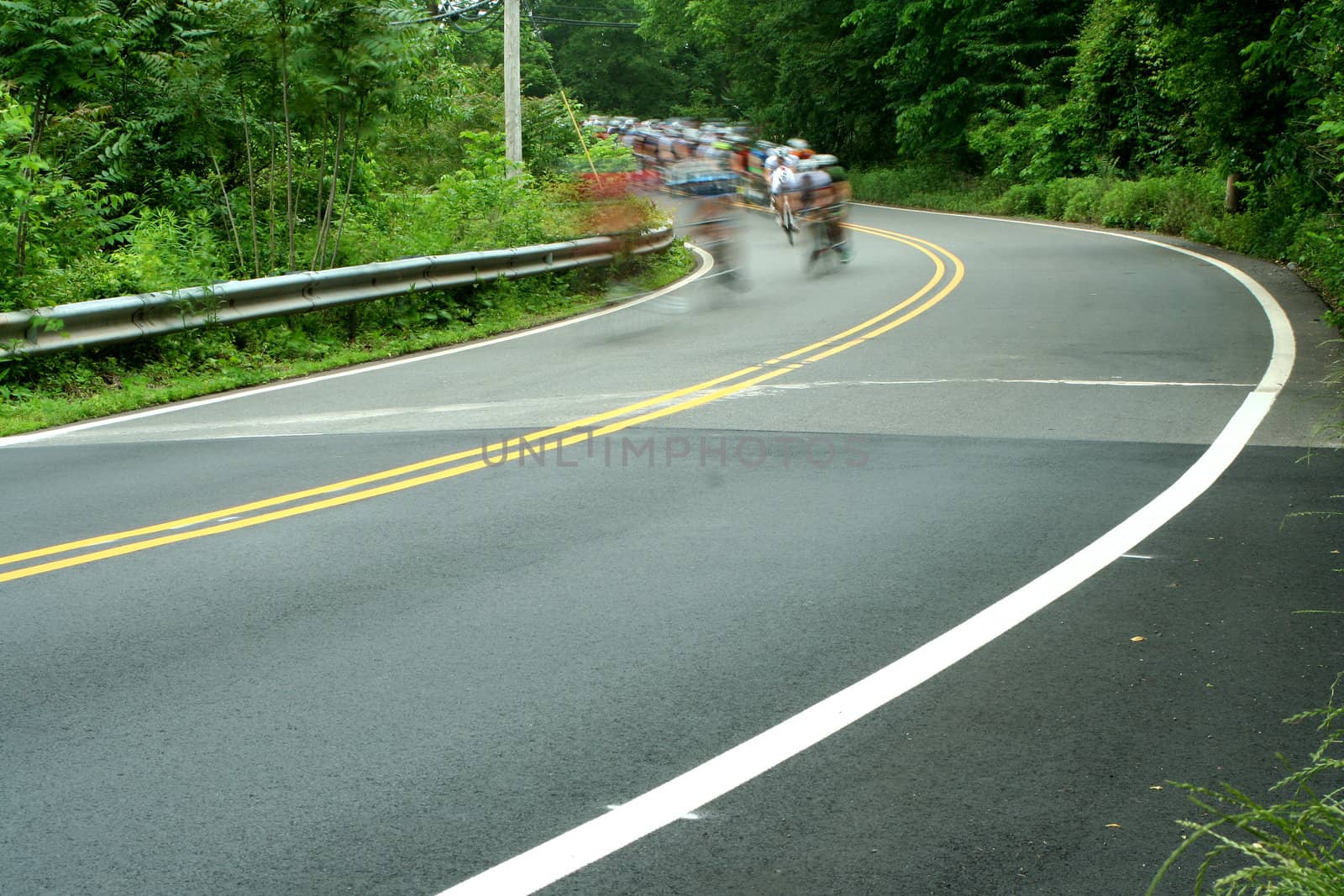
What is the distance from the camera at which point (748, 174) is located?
76.6ft

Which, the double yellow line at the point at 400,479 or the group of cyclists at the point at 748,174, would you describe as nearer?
the double yellow line at the point at 400,479

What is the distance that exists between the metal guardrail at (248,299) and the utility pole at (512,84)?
213 inches

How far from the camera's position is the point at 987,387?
11.6m

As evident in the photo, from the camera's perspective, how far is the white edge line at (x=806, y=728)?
365cm

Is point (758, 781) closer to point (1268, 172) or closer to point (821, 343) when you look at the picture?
point (821, 343)

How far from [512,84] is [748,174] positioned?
4593 mm

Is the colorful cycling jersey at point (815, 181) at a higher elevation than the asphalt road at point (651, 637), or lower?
higher

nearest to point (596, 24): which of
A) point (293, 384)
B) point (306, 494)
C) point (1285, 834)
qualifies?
point (293, 384)

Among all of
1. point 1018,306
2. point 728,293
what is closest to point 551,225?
point 728,293

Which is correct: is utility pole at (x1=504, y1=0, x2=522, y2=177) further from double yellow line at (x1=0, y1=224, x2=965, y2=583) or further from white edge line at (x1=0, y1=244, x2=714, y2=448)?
double yellow line at (x1=0, y1=224, x2=965, y2=583)

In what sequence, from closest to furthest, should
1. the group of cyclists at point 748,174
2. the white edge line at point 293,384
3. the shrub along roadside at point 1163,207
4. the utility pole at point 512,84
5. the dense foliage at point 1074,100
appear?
the white edge line at point 293,384 → the group of cyclists at point 748,174 → the shrub along roadside at point 1163,207 → the dense foliage at point 1074,100 → the utility pole at point 512,84

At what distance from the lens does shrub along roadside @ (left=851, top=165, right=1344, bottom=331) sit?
18.6 m

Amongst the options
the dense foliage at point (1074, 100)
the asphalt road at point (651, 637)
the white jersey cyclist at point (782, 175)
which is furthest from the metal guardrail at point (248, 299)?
the dense foliage at point (1074, 100)

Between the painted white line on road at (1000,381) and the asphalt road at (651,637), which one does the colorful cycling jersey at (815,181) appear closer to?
the painted white line on road at (1000,381)
